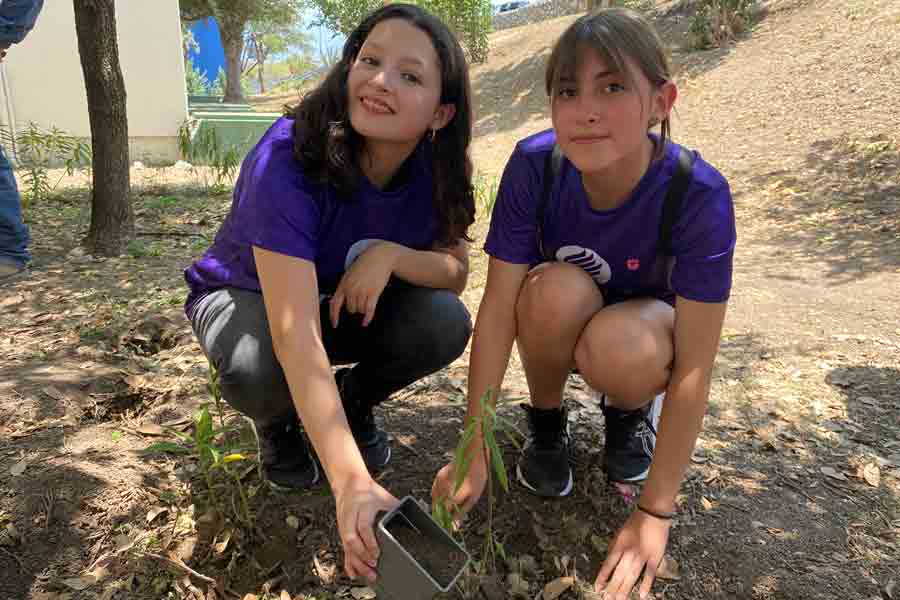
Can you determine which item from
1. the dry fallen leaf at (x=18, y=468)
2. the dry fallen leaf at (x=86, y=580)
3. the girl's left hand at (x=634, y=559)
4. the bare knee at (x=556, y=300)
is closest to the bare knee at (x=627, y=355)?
the bare knee at (x=556, y=300)

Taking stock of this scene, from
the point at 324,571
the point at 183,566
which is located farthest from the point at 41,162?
the point at 324,571

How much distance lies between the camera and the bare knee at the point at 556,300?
160 centimetres

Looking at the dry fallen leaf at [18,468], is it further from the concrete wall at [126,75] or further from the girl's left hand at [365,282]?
the concrete wall at [126,75]

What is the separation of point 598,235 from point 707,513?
76cm

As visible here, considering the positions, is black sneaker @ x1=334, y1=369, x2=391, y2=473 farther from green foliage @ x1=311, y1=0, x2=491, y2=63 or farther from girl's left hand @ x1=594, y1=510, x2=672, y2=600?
green foliage @ x1=311, y1=0, x2=491, y2=63

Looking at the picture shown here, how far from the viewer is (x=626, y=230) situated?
159 cm

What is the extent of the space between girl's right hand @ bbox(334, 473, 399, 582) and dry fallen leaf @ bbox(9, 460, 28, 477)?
105 cm

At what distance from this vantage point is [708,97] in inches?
303

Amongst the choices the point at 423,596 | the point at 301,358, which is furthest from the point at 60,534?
the point at 423,596

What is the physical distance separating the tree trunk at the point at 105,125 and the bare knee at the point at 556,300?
2.87 meters

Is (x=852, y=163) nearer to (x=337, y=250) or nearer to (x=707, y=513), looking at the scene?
(x=707, y=513)

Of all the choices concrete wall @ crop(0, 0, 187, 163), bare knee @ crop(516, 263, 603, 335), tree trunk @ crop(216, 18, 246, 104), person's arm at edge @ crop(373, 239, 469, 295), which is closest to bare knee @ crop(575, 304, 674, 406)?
bare knee @ crop(516, 263, 603, 335)

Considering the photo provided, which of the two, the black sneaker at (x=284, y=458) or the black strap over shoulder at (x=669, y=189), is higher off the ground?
the black strap over shoulder at (x=669, y=189)

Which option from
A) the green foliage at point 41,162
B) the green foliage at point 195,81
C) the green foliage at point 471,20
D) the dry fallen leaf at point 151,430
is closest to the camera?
the dry fallen leaf at point 151,430
